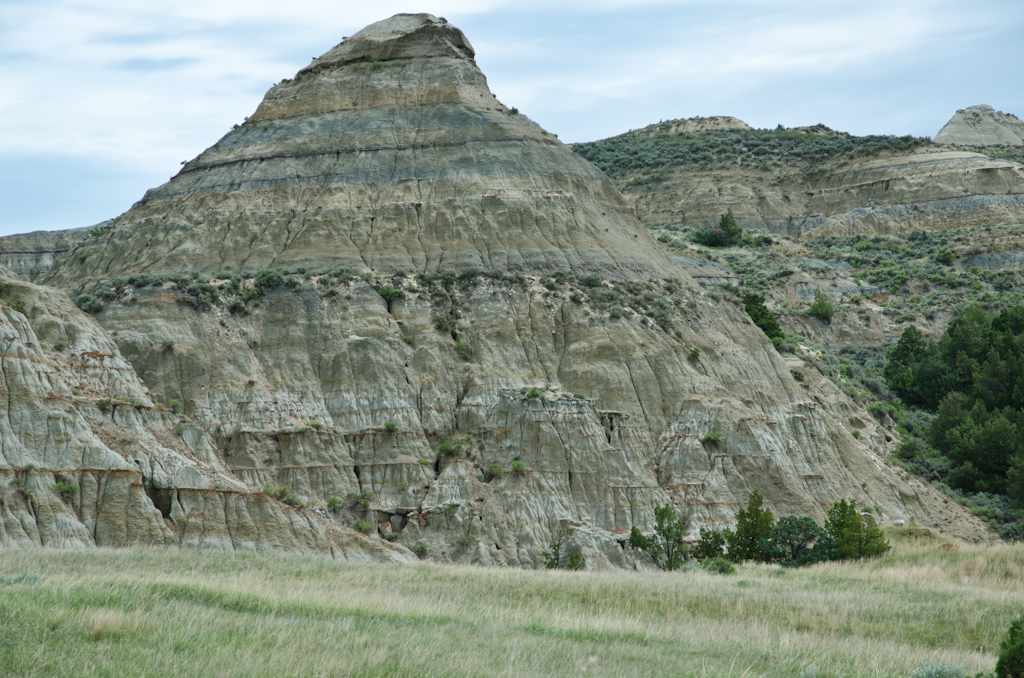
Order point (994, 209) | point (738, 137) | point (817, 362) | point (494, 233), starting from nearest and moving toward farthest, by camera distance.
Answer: point (494, 233) < point (817, 362) < point (994, 209) < point (738, 137)

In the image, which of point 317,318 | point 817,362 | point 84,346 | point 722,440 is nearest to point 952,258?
point 817,362

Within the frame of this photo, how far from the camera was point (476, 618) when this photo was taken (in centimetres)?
1916

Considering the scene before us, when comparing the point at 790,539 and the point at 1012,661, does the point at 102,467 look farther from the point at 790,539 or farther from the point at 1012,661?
the point at 1012,661

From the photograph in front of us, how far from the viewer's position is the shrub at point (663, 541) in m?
35.2

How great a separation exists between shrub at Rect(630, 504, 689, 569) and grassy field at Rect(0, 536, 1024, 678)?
724 cm

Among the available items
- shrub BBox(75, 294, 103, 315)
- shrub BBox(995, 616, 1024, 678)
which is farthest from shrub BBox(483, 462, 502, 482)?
shrub BBox(995, 616, 1024, 678)

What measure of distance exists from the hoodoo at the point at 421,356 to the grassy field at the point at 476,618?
8079mm

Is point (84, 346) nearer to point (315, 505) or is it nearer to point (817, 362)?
point (315, 505)

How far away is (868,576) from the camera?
26891 millimetres

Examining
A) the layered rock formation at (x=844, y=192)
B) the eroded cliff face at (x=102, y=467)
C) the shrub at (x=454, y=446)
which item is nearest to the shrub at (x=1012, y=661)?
the eroded cliff face at (x=102, y=467)

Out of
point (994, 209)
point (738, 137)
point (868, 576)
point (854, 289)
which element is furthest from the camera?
point (738, 137)

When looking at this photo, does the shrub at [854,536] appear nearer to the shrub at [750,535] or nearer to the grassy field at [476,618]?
the shrub at [750,535]

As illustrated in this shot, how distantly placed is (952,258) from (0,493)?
260ft

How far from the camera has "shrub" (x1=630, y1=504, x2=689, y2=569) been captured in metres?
35.2
